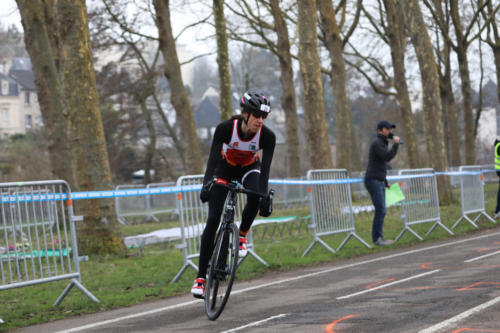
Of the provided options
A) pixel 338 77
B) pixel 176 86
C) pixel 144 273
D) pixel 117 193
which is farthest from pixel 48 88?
pixel 338 77

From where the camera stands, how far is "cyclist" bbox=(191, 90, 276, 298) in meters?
7.12

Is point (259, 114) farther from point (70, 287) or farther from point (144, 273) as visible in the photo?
point (144, 273)

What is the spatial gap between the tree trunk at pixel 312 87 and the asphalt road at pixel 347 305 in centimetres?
845

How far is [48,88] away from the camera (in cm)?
2042

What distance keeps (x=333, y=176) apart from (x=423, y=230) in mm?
4705

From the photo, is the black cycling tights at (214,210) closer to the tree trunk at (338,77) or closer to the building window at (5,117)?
the tree trunk at (338,77)

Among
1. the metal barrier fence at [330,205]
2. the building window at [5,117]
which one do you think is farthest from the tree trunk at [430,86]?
the building window at [5,117]

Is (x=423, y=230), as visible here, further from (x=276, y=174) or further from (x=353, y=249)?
(x=276, y=174)

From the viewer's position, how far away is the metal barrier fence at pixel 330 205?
1330 centimetres

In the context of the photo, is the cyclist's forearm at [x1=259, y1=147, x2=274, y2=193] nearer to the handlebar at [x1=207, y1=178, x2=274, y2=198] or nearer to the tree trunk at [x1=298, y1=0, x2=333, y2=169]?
the handlebar at [x1=207, y1=178, x2=274, y2=198]

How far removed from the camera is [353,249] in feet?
46.5

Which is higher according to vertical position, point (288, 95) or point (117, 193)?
point (288, 95)

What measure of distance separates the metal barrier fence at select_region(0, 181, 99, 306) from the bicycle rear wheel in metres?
2.48

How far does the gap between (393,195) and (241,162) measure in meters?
7.90
